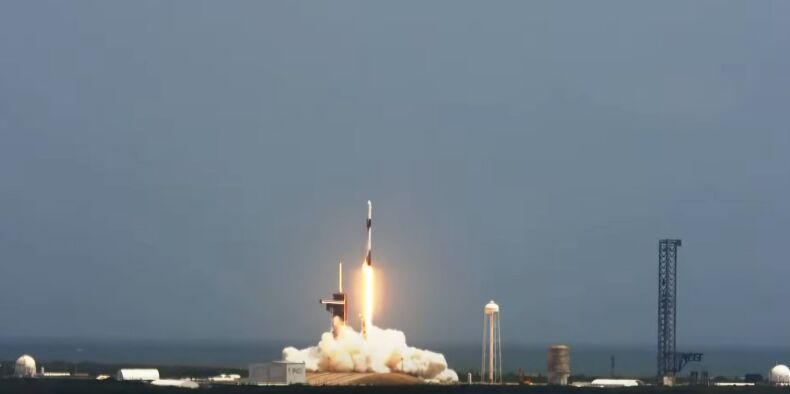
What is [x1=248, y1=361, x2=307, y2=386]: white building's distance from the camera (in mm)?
130375

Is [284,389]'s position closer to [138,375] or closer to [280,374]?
[280,374]

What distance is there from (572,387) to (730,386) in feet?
50.4

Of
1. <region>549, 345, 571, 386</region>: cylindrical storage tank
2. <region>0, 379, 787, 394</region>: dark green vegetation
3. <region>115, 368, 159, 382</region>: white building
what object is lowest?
<region>0, 379, 787, 394</region>: dark green vegetation

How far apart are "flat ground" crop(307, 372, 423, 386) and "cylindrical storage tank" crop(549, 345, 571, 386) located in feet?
38.8

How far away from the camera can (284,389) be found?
404 ft

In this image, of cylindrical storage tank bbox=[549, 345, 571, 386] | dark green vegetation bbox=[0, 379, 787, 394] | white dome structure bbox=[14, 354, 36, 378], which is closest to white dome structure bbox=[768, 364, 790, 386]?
dark green vegetation bbox=[0, 379, 787, 394]

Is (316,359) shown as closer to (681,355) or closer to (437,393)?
(437,393)

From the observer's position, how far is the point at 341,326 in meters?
142

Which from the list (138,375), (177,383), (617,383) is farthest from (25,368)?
(617,383)

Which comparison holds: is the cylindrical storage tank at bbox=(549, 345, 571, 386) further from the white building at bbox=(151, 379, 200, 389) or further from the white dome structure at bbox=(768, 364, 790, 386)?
the white building at bbox=(151, 379, 200, 389)

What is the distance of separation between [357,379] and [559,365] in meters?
18.3

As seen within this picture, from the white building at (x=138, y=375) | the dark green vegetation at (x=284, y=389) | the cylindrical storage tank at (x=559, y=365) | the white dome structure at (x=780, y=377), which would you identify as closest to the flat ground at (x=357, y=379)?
the dark green vegetation at (x=284, y=389)

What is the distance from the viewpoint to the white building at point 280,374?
13038 cm

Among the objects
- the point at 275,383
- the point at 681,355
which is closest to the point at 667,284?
the point at 681,355
